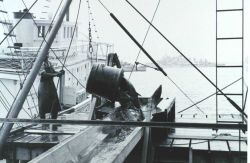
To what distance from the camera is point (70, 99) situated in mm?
21609

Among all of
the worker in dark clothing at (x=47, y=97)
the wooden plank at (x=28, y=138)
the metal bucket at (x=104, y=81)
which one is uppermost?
the metal bucket at (x=104, y=81)

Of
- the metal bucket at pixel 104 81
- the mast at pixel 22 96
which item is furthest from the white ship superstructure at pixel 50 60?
the metal bucket at pixel 104 81

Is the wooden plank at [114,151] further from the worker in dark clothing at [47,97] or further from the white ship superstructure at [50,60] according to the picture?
the white ship superstructure at [50,60]

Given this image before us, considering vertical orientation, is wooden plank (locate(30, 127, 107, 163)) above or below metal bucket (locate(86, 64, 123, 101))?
below

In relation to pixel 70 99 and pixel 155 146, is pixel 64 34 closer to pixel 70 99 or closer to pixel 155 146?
pixel 70 99

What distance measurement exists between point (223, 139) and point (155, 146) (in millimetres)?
1435

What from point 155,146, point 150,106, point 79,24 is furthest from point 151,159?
point 79,24

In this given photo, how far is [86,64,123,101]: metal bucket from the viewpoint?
548 centimetres

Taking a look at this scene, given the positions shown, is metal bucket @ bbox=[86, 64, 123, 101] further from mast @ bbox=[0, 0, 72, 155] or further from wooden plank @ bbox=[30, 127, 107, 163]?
mast @ bbox=[0, 0, 72, 155]

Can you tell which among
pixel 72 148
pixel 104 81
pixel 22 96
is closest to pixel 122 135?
pixel 72 148

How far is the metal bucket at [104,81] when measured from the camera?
216 inches

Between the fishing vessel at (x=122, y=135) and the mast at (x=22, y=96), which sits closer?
the fishing vessel at (x=122, y=135)

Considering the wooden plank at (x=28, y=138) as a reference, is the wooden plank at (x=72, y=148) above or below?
above

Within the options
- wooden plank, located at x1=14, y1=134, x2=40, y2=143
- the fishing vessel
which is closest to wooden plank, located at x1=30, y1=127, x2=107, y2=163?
the fishing vessel
